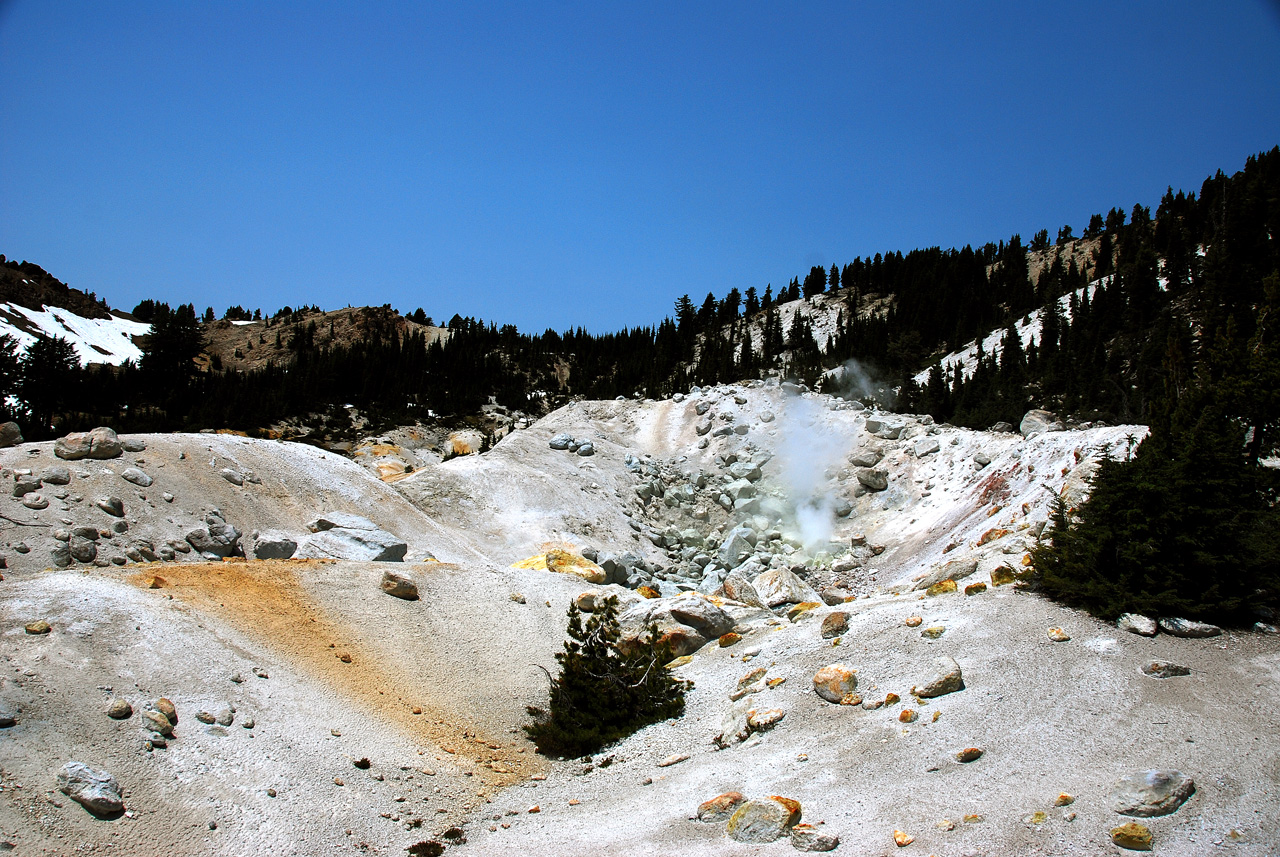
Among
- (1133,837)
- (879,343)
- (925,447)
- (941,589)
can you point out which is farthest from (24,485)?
(879,343)

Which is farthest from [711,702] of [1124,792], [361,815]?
[1124,792]

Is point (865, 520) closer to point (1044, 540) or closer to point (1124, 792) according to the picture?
point (1044, 540)

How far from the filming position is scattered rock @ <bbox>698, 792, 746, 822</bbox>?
8.09 m

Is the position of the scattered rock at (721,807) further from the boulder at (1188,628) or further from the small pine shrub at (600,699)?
the boulder at (1188,628)

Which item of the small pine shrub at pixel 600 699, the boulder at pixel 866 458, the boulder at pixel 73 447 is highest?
the boulder at pixel 73 447

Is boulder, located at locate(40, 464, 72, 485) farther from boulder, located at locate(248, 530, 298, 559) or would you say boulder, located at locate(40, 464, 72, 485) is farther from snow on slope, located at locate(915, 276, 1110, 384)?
snow on slope, located at locate(915, 276, 1110, 384)

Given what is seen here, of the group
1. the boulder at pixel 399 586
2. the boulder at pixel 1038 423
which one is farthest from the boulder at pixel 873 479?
the boulder at pixel 399 586

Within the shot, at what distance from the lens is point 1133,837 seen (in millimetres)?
6043

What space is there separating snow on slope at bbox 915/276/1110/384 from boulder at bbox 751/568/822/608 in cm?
3986

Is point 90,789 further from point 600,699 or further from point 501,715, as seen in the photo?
point 600,699

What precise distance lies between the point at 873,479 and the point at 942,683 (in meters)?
22.3

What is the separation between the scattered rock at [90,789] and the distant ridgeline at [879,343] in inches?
972

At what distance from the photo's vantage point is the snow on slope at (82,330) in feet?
209

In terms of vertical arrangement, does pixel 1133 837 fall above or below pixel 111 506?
below
